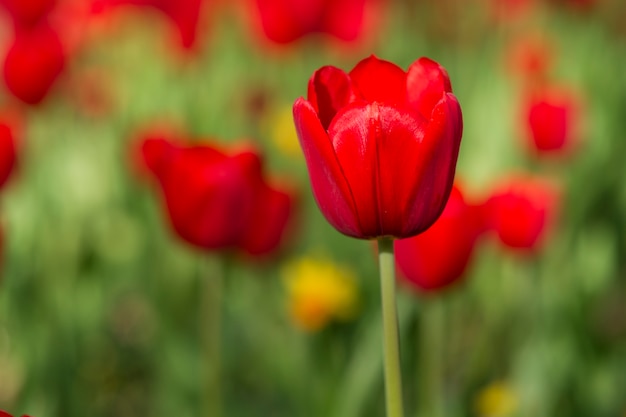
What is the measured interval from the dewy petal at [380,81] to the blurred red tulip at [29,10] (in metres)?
1.62

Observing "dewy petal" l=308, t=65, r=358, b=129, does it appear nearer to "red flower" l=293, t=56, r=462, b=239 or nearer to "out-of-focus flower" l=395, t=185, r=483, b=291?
"red flower" l=293, t=56, r=462, b=239

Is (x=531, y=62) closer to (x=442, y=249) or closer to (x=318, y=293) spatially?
(x=318, y=293)

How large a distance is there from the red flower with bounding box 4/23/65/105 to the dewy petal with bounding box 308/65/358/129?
1.23 meters

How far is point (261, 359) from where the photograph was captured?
148 centimetres

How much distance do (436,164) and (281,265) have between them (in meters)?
1.22

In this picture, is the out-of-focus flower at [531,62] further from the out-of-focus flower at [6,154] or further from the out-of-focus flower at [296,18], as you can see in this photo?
the out-of-focus flower at [6,154]

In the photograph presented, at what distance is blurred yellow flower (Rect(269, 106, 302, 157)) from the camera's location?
86.0 inches

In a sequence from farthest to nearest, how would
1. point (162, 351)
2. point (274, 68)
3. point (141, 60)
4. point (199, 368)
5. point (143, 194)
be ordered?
point (141, 60) < point (274, 68) < point (143, 194) < point (162, 351) < point (199, 368)

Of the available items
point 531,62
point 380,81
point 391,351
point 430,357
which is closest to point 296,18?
point 531,62

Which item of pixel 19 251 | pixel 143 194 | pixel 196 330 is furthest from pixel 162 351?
pixel 143 194

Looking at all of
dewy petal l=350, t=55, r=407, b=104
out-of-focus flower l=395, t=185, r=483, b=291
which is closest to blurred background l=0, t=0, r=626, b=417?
out-of-focus flower l=395, t=185, r=483, b=291

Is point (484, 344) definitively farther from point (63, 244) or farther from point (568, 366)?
point (63, 244)

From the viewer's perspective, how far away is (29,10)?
210 centimetres

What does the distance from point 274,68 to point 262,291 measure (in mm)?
1307
